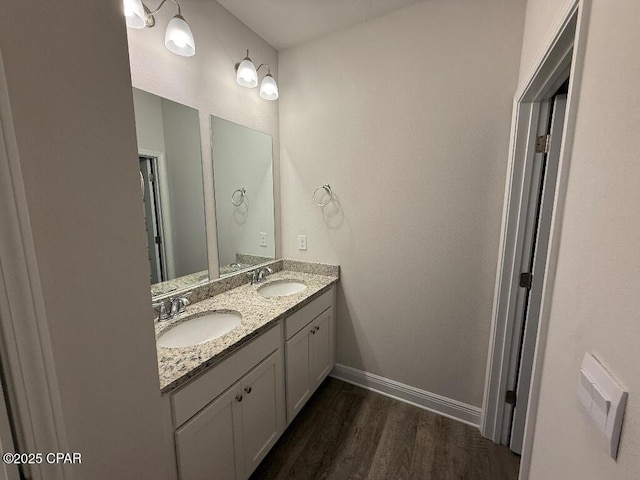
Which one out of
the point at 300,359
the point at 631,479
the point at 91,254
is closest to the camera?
the point at 631,479

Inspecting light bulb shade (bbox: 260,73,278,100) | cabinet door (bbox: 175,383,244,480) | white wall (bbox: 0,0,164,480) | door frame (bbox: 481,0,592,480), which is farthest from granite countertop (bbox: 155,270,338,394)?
light bulb shade (bbox: 260,73,278,100)

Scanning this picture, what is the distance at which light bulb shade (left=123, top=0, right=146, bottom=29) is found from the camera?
1.09m

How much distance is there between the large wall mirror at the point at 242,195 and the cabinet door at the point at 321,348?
26.0 inches

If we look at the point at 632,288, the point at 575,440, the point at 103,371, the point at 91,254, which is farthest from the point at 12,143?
the point at 575,440

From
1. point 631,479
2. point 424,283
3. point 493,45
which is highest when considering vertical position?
point 493,45

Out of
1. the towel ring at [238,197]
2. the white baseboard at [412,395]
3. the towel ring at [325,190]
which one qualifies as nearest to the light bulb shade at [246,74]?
the towel ring at [238,197]

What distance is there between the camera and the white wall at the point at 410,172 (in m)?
1.49

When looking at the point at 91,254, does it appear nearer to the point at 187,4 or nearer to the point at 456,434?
the point at 187,4

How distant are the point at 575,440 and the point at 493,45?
68.7 inches

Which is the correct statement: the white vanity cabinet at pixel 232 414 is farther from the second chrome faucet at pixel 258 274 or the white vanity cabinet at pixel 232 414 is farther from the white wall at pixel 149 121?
the white wall at pixel 149 121

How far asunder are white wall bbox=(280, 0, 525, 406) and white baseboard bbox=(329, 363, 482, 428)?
0.17 ft

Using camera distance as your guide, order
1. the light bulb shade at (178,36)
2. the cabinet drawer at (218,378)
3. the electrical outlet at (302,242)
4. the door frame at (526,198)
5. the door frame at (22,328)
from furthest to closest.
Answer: the electrical outlet at (302,242) < the light bulb shade at (178,36) < the cabinet drawer at (218,378) < the door frame at (526,198) < the door frame at (22,328)

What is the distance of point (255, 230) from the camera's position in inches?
79.8
